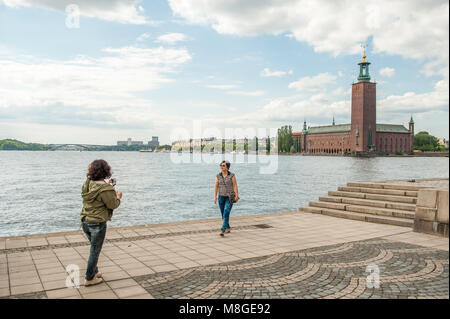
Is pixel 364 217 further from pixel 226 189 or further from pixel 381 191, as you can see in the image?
pixel 226 189

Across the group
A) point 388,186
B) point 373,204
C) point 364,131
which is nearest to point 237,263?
point 373,204

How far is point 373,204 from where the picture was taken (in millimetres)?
13719

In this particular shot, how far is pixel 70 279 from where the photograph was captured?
668 centimetres

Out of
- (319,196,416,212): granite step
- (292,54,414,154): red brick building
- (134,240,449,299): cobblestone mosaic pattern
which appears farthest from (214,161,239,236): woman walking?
(292,54,414,154): red brick building

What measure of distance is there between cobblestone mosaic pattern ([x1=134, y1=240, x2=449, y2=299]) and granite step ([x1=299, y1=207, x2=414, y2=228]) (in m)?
3.22

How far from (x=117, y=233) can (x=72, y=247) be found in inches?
71.8

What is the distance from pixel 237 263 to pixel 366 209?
7.19 meters

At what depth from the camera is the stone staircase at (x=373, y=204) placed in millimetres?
12422

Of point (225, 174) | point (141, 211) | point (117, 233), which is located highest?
point (225, 174)

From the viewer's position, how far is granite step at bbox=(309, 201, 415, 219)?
40.4ft
